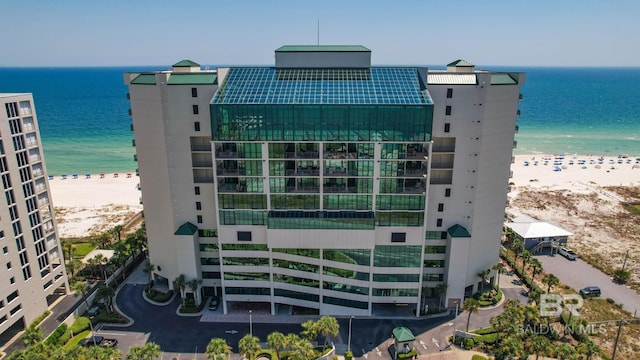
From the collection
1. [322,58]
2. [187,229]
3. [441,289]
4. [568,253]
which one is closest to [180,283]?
[187,229]

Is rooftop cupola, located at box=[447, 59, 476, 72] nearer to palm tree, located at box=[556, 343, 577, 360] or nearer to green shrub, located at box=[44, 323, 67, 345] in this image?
palm tree, located at box=[556, 343, 577, 360]

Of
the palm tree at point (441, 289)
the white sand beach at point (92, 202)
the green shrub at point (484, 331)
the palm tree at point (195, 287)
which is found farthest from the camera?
the white sand beach at point (92, 202)

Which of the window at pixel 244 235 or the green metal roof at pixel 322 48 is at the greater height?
the green metal roof at pixel 322 48

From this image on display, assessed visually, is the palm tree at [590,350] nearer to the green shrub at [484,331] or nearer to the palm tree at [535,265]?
the green shrub at [484,331]

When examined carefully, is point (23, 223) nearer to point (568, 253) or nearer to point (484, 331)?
point (484, 331)

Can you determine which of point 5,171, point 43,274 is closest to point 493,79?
point 5,171

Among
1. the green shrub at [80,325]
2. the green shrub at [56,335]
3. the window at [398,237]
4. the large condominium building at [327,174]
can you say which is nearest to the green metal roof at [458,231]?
the large condominium building at [327,174]

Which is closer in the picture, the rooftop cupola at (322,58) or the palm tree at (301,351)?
the palm tree at (301,351)
